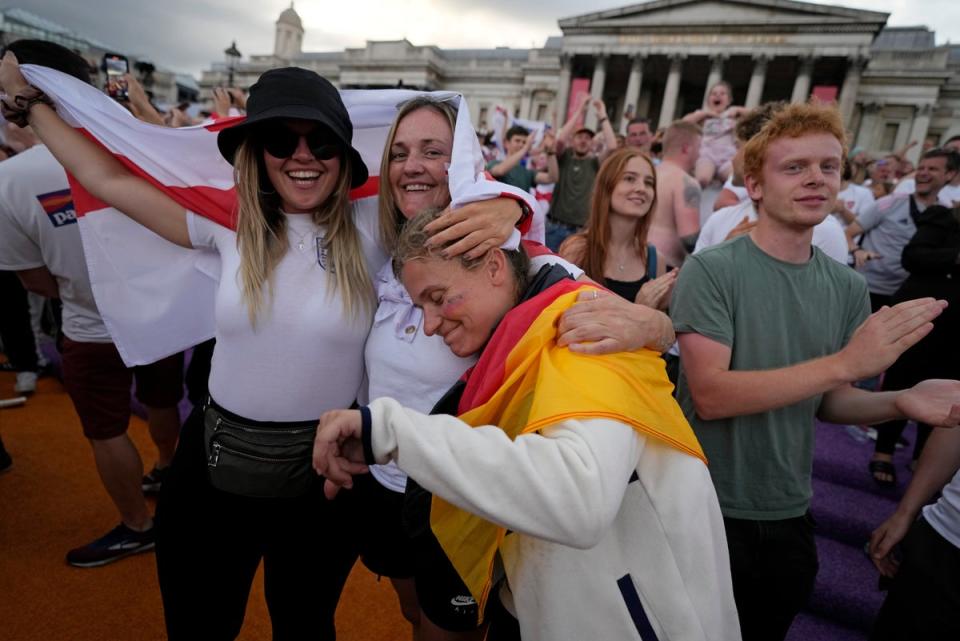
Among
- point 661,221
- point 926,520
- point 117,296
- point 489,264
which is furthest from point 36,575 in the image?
point 661,221

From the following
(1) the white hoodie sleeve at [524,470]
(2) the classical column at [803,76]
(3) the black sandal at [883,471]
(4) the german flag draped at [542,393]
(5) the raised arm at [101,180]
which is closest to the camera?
(1) the white hoodie sleeve at [524,470]

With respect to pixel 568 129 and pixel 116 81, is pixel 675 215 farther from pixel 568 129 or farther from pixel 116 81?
pixel 116 81

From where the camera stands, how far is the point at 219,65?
178ft

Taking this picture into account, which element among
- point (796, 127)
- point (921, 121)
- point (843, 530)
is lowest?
point (843, 530)

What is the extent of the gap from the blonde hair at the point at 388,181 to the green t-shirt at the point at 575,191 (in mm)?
4048

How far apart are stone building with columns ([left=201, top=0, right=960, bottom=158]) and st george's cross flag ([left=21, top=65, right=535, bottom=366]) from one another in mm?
24266

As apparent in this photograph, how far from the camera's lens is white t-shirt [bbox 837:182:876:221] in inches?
219

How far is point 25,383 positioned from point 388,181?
15.7ft

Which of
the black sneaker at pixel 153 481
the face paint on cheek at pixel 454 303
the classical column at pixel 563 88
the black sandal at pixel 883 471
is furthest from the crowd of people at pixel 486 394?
the classical column at pixel 563 88

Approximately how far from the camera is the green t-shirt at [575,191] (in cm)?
573

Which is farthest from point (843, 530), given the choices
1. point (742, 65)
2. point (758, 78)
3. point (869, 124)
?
point (869, 124)

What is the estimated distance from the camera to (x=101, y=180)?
1.82 metres

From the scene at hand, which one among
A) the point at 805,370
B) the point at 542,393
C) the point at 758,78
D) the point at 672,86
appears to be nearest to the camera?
the point at 542,393

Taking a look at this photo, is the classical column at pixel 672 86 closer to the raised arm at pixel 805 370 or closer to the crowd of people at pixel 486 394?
the crowd of people at pixel 486 394
